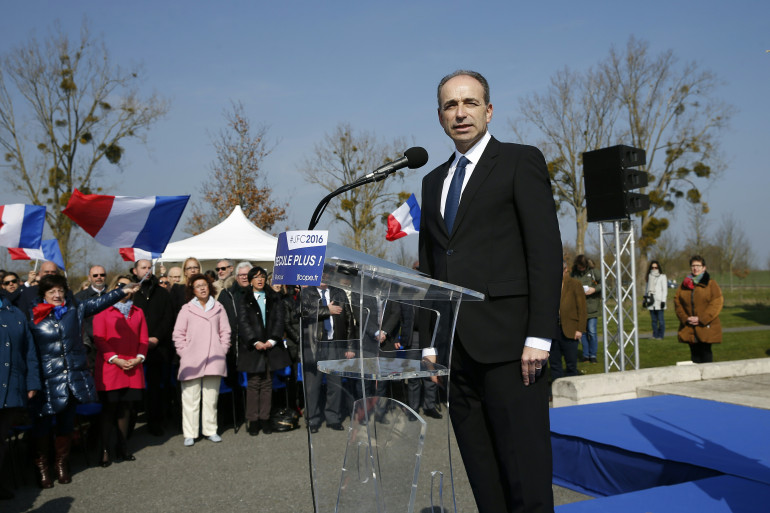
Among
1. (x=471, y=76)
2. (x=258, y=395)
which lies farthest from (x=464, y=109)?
(x=258, y=395)

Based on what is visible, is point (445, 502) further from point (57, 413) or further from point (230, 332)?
point (230, 332)

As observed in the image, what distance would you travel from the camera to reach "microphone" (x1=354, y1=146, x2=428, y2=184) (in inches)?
117

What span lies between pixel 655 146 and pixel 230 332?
31.0 metres

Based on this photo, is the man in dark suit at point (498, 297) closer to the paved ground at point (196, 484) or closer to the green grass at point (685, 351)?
the paved ground at point (196, 484)

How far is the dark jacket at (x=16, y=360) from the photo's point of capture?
5664mm

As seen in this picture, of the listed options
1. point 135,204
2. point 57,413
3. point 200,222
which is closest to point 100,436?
point 57,413

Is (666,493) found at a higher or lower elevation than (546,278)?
lower

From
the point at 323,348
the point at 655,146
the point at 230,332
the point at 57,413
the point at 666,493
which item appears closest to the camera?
the point at 323,348

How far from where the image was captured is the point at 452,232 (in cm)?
274

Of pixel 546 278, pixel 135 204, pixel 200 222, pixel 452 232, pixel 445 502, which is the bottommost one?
pixel 445 502

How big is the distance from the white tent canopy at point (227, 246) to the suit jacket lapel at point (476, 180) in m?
13.6

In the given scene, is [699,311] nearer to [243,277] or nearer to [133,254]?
[243,277]

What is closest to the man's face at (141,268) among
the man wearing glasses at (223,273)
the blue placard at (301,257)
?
the man wearing glasses at (223,273)

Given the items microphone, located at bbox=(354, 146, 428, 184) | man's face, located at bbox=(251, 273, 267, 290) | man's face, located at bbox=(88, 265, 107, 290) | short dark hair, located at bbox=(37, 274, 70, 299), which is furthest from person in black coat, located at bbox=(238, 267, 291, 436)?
microphone, located at bbox=(354, 146, 428, 184)
